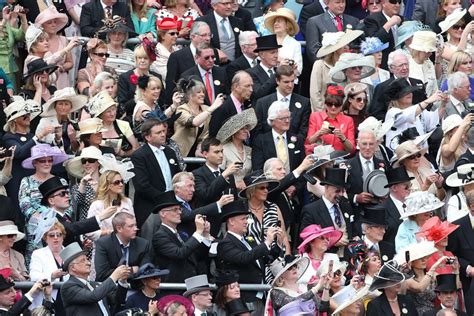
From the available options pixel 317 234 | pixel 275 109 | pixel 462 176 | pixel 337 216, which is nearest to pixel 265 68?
pixel 275 109

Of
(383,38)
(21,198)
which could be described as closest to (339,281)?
(21,198)

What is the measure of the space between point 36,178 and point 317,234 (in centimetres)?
315

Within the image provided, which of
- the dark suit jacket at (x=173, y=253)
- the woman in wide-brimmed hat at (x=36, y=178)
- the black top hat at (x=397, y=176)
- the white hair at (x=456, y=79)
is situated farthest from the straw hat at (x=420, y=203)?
the woman in wide-brimmed hat at (x=36, y=178)

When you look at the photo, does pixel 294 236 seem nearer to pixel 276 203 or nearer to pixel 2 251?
pixel 276 203

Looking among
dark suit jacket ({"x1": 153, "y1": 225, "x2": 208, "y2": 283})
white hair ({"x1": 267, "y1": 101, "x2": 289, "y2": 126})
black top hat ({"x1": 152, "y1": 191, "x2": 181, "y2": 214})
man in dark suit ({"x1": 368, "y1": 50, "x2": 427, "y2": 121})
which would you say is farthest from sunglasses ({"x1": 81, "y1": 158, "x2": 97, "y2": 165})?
man in dark suit ({"x1": 368, "y1": 50, "x2": 427, "y2": 121})

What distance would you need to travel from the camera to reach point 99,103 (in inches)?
981

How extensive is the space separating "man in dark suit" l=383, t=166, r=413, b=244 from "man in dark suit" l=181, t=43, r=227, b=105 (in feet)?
8.20

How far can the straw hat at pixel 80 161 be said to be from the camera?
24.1 meters

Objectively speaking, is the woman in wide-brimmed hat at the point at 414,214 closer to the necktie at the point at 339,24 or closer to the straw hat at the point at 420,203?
the straw hat at the point at 420,203

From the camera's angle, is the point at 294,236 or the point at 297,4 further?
the point at 297,4

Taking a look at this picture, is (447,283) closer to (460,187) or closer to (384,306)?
(384,306)

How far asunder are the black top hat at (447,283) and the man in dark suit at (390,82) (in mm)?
3634

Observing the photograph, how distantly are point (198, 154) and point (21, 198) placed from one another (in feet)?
8.63

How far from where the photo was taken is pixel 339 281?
23438mm
